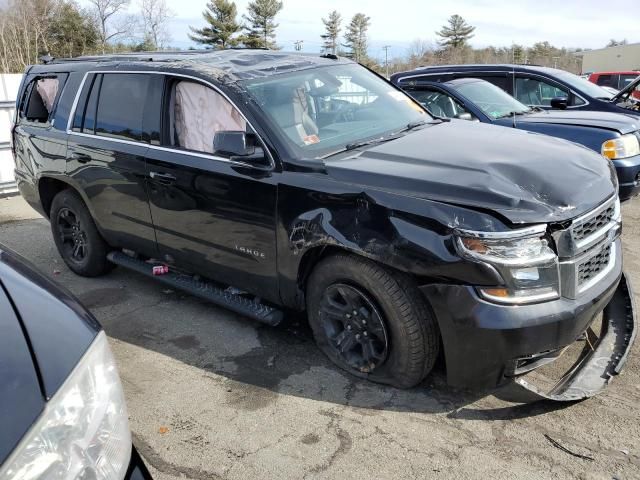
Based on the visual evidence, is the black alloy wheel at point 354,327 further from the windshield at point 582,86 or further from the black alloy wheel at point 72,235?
the windshield at point 582,86

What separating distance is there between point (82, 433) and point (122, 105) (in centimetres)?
354

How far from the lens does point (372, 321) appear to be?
3.12 m

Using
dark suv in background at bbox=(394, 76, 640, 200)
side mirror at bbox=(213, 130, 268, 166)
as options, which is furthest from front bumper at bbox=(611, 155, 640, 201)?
side mirror at bbox=(213, 130, 268, 166)

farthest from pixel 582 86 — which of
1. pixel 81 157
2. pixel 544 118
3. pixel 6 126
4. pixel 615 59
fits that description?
pixel 615 59

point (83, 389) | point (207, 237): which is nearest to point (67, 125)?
point (207, 237)

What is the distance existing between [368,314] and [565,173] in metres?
1.33

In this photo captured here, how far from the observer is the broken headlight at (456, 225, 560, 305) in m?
2.59

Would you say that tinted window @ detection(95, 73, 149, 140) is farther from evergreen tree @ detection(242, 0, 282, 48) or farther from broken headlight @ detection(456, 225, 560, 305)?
evergreen tree @ detection(242, 0, 282, 48)

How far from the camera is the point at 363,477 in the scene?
2.54 meters

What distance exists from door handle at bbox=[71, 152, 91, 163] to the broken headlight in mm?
3409

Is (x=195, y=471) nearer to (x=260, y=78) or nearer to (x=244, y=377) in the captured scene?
(x=244, y=377)

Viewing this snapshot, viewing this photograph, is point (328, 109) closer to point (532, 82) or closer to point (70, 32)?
point (532, 82)

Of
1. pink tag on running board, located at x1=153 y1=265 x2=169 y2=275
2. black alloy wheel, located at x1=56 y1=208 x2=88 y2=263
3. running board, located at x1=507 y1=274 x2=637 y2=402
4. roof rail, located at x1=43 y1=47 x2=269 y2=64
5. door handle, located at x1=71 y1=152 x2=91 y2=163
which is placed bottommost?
running board, located at x1=507 y1=274 x2=637 y2=402

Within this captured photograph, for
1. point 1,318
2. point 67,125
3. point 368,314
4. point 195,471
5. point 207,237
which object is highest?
point 67,125
